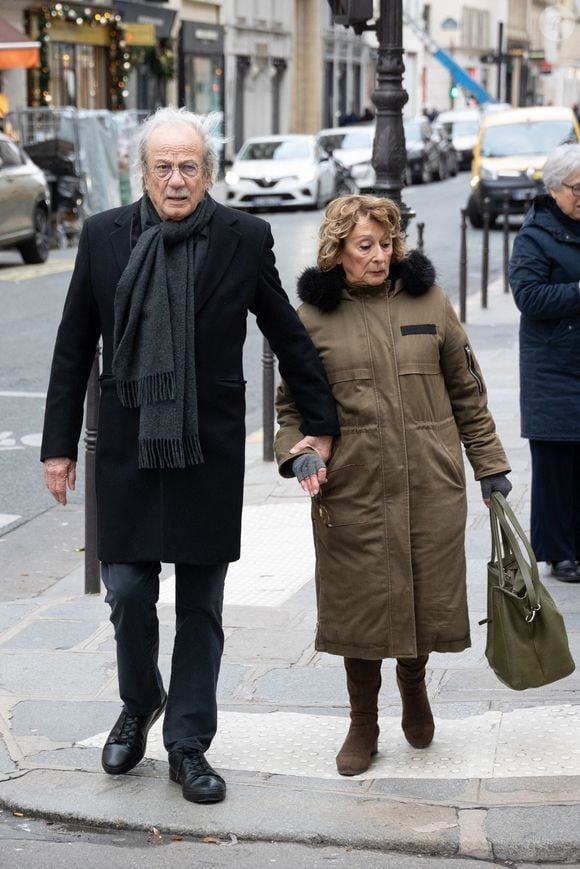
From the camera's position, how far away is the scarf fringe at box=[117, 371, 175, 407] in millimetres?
4074

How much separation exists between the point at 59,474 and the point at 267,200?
83.5 feet

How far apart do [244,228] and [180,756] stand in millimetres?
1467

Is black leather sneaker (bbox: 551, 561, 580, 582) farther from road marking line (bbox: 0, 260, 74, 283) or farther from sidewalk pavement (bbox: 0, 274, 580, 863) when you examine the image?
road marking line (bbox: 0, 260, 74, 283)

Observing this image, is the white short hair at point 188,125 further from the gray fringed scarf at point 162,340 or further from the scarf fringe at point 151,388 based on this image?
the scarf fringe at point 151,388

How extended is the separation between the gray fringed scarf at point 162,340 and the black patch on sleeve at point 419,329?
1.95ft

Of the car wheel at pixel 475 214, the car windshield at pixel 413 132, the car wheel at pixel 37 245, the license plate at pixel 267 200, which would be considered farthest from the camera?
the car windshield at pixel 413 132

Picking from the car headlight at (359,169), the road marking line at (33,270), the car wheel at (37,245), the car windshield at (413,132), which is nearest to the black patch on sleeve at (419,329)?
the road marking line at (33,270)

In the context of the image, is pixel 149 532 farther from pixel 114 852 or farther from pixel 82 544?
Answer: pixel 82 544

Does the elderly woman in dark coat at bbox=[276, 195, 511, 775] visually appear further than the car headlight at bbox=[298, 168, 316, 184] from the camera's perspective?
No

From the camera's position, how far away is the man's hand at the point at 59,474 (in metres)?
4.40

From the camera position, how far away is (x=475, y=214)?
24.6 metres

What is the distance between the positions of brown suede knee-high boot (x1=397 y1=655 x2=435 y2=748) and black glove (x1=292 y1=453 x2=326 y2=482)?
64cm

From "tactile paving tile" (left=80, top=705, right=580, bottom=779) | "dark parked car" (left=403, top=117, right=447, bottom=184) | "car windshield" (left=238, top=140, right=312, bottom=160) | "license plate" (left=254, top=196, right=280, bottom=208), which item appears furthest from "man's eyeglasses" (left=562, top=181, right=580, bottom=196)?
"dark parked car" (left=403, top=117, right=447, bottom=184)

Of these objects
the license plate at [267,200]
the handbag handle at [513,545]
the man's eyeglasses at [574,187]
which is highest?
the man's eyeglasses at [574,187]
